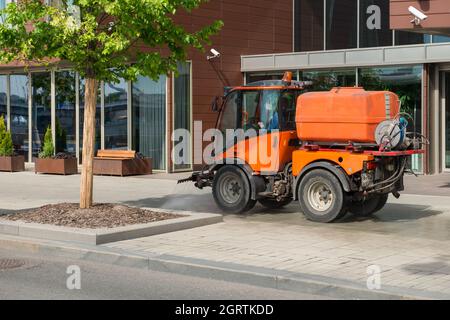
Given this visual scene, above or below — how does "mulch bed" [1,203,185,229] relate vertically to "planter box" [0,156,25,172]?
below

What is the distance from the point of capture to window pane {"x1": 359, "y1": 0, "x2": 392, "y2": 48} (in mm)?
25578

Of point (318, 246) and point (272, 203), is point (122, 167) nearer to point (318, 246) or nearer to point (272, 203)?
point (272, 203)

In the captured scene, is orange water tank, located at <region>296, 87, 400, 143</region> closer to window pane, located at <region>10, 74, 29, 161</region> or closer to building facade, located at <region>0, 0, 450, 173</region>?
building facade, located at <region>0, 0, 450, 173</region>

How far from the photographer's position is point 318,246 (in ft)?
32.1

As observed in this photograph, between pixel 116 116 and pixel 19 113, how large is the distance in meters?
4.56

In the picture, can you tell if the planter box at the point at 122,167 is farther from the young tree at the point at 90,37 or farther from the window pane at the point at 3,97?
the young tree at the point at 90,37

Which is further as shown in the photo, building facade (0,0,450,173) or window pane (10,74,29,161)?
window pane (10,74,29,161)

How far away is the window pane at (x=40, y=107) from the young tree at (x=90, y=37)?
12976mm

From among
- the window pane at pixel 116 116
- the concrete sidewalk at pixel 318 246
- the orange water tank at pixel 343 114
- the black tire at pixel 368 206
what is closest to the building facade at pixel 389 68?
the window pane at pixel 116 116

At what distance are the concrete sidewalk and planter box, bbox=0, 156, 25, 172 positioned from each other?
8.54 metres

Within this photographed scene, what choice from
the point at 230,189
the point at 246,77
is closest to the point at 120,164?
the point at 246,77

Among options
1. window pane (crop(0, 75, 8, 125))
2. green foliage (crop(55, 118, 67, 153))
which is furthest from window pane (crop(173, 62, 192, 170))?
window pane (crop(0, 75, 8, 125))
